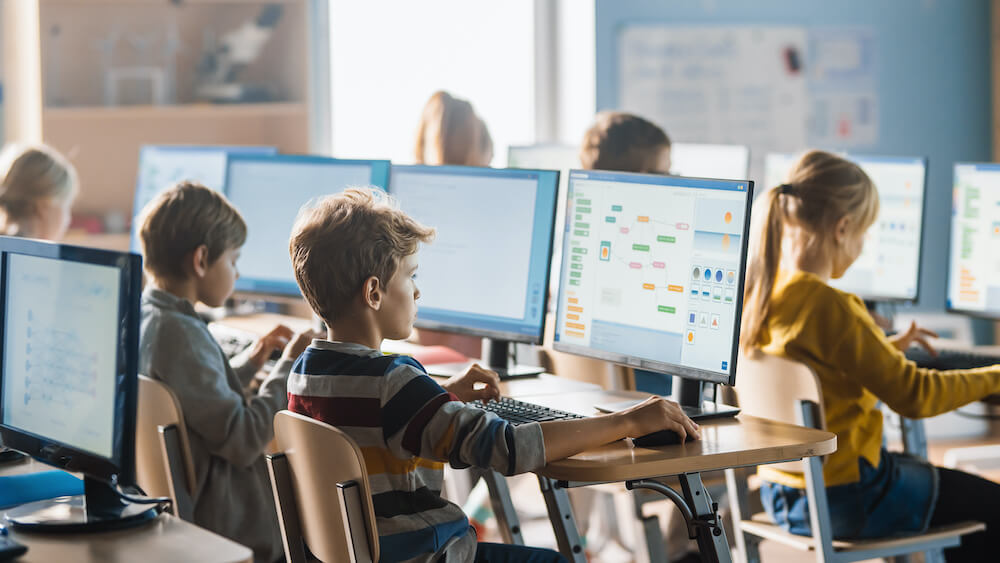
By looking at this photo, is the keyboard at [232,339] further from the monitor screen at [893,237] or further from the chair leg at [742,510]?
the monitor screen at [893,237]

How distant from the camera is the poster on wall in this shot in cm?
481

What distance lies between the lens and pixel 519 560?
1.87 meters

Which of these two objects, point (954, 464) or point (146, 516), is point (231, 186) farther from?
point (954, 464)

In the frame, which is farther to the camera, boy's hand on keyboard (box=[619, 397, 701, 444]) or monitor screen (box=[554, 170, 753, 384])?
monitor screen (box=[554, 170, 753, 384])

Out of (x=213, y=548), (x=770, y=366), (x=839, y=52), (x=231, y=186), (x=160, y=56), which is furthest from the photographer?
(x=839, y=52)

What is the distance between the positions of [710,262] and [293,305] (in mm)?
2313

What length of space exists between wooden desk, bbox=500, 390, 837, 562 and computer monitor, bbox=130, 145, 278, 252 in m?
1.91

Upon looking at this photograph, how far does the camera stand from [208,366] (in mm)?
2191

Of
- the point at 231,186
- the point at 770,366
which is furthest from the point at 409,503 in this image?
the point at 231,186

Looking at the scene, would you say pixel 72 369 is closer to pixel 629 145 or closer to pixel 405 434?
pixel 405 434

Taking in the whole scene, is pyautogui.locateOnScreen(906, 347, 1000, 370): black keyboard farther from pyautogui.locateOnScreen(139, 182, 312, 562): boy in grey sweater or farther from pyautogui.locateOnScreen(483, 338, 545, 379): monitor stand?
pyautogui.locateOnScreen(139, 182, 312, 562): boy in grey sweater

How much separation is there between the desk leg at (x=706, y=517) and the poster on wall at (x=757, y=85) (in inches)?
128

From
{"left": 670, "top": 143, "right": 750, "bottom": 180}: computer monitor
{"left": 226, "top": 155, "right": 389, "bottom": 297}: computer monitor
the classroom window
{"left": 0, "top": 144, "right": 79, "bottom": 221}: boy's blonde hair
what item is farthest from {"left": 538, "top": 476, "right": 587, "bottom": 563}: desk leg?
the classroom window

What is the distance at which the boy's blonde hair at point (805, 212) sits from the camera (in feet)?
7.36
